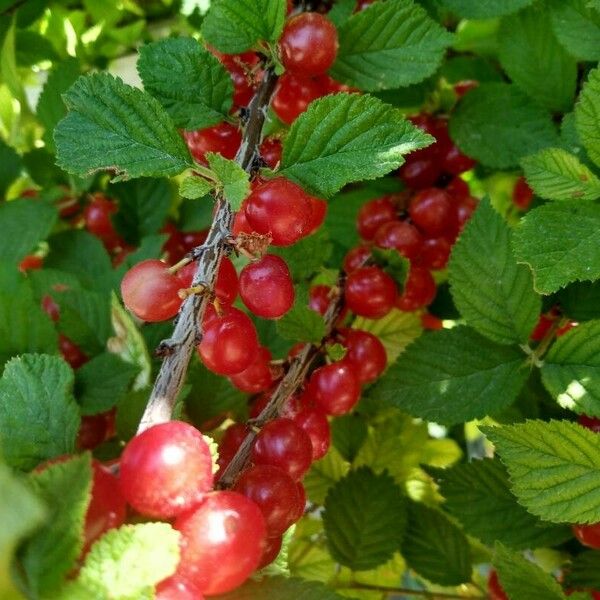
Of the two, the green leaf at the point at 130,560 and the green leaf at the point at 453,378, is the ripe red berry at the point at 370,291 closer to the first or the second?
the green leaf at the point at 453,378

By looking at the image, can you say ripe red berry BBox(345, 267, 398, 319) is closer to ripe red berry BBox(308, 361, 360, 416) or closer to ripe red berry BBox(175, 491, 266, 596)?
ripe red berry BBox(308, 361, 360, 416)

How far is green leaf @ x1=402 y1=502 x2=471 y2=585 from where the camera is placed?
2.68ft

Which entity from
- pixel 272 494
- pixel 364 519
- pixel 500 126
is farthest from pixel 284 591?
pixel 500 126

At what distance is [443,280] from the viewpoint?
896 mm

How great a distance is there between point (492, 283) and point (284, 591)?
0.32 meters

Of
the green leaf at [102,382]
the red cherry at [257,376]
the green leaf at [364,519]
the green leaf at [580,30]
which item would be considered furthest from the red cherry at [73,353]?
the green leaf at [580,30]

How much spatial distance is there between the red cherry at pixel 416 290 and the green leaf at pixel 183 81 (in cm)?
26

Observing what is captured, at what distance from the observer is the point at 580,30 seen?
67 centimetres

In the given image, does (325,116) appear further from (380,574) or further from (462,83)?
(380,574)

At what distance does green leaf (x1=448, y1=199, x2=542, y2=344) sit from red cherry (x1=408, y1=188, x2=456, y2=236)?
4.0 inches

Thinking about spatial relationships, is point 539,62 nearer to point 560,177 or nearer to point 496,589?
point 560,177

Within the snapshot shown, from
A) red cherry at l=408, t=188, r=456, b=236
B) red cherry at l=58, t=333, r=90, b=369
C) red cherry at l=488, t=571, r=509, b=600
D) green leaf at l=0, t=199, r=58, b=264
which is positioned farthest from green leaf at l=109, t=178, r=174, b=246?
red cherry at l=488, t=571, r=509, b=600

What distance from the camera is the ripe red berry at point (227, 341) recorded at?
485 millimetres

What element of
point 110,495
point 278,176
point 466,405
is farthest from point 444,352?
point 110,495
